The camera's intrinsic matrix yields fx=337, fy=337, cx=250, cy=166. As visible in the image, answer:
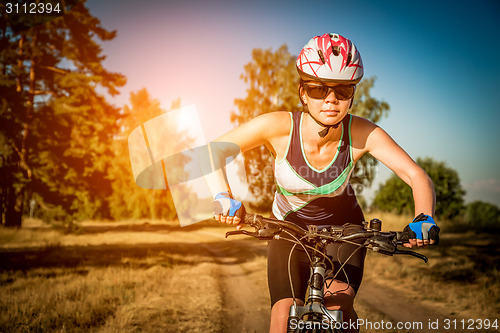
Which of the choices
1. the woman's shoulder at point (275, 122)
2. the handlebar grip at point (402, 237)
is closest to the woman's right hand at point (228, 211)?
the woman's shoulder at point (275, 122)

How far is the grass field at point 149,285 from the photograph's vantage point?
5.88 meters

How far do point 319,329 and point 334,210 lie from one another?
125cm

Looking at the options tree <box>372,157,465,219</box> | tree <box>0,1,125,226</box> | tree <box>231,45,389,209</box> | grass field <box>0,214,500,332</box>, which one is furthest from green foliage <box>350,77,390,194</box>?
tree <box>372,157,465,219</box>

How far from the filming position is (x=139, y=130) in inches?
1078

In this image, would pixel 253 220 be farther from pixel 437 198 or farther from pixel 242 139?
pixel 437 198

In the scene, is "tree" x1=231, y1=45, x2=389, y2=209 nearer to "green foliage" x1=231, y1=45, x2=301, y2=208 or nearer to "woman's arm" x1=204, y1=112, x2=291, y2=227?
"green foliage" x1=231, y1=45, x2=301, y2=208

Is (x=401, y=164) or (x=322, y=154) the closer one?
(x=401, y=164)

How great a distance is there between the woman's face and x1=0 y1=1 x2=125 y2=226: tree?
16.2 m

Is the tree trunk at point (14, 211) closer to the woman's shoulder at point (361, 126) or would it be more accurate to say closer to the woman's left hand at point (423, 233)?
the woman's shoulder at point (361, 126)

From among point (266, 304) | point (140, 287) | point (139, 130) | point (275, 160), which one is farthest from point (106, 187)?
point (275, 160)

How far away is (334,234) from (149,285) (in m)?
7.07

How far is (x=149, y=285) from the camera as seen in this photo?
27.0 ft

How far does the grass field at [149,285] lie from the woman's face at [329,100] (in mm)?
4265

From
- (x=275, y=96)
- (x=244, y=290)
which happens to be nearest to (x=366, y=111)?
(x=275, y=96)
